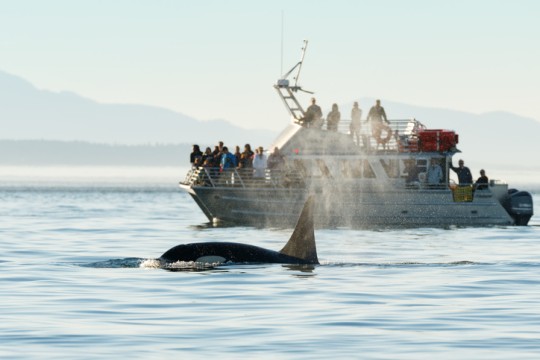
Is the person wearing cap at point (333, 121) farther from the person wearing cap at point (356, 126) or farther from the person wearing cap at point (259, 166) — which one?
the person wearing cap at point (259, 166)

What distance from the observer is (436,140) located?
46.3m

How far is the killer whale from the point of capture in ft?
74.2

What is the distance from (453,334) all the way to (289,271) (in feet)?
25.8

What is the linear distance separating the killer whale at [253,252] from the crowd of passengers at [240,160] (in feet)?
69.4

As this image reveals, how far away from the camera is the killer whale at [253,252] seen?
74.2 ft

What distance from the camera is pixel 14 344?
14023 mm

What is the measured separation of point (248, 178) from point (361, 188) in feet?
15.7

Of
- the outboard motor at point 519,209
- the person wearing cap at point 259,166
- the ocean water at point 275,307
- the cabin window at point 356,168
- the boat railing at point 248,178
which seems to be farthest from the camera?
the outboard motor at point 519,209

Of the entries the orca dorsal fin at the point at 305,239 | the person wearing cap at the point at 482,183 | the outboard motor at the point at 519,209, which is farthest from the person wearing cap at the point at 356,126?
the orca dorsal fin at the point at 305,239

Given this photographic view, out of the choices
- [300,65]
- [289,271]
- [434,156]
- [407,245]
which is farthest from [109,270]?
[300,65]

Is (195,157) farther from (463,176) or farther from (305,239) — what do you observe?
(305,239)

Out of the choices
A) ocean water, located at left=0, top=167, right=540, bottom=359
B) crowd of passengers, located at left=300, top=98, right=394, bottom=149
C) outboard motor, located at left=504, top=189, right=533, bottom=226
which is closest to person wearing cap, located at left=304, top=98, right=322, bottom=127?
crowd of passengers, located at left=300, top=98, right=394, bottom=149

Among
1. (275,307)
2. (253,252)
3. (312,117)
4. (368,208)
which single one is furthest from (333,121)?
(275,307)

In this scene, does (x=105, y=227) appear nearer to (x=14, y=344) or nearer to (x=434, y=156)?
(x=434, y=156)
